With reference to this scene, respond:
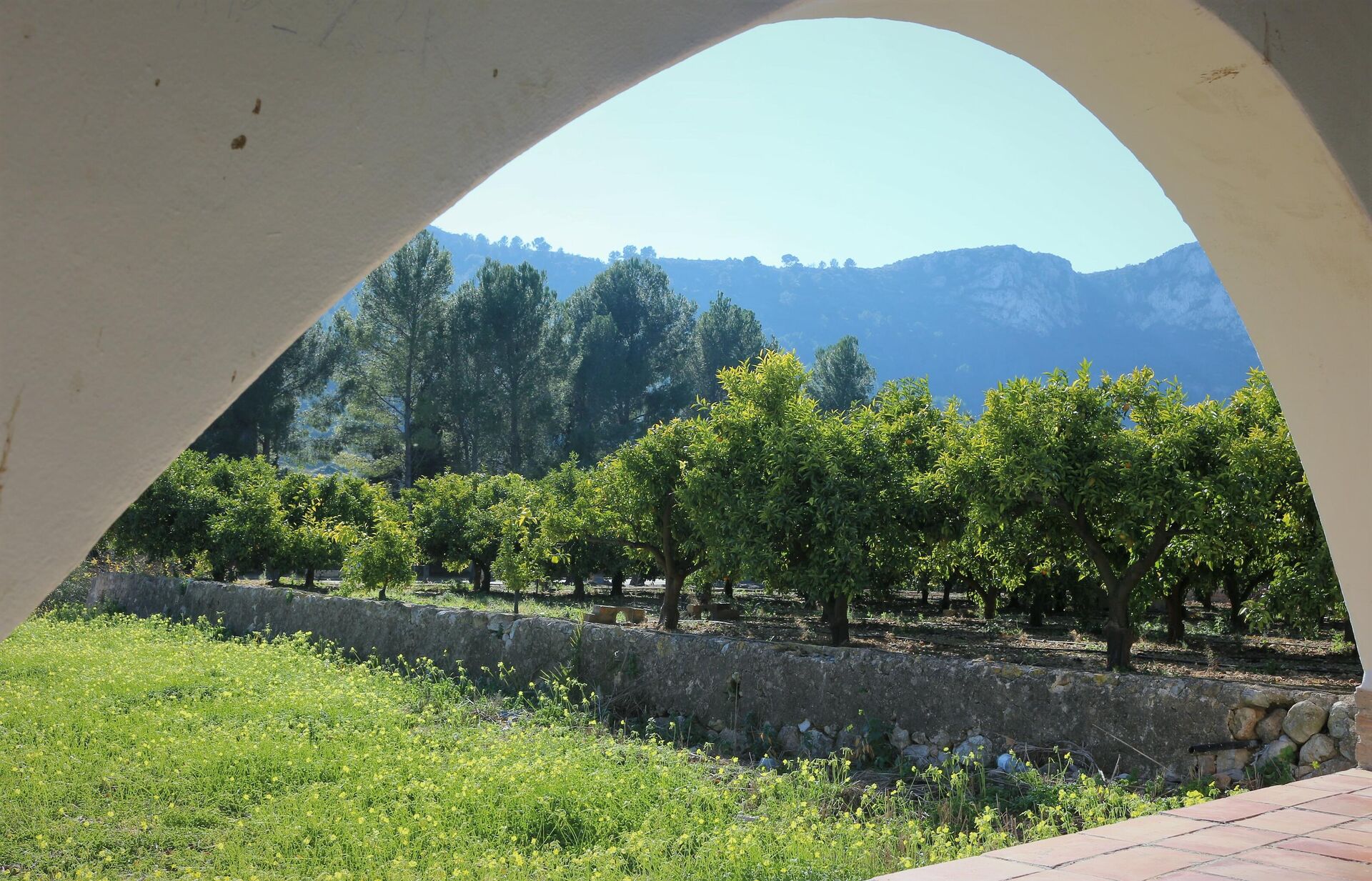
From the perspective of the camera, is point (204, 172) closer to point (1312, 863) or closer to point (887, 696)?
point (1312, 863)

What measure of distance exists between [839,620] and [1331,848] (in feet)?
29.1

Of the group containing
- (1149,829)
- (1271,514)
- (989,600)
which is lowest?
(1149,829)

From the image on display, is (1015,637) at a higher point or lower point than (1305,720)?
lower

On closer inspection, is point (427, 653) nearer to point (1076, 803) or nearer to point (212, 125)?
point (1076, 803)

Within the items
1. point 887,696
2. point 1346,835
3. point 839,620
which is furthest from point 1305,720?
point 839,620

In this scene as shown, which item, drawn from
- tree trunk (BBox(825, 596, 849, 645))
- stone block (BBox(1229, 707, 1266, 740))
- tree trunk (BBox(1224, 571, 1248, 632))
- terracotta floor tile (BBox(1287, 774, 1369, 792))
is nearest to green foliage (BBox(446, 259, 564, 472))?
tree trunk (BBox(1224, 571, 1248, 632))

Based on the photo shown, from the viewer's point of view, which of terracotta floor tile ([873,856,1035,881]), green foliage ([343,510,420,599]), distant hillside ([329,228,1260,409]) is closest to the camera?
terracotta floor tile ([873,856,1035,881])

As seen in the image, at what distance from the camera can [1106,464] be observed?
9.85 m

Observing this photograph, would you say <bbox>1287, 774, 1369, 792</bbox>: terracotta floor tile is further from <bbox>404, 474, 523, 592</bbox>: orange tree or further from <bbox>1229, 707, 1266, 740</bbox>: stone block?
<bbox>404, 474, 523, 592</bbox>: orange tree

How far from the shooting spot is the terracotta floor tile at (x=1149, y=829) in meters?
3.10

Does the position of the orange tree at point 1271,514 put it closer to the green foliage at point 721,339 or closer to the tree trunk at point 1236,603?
the tree trunk at point 1236,603

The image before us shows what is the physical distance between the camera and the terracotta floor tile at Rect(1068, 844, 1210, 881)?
8.72 ft

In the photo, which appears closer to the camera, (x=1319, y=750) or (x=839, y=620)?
(x=1319, y=750)

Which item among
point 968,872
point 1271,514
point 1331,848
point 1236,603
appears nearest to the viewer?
point 968,872
